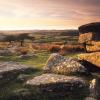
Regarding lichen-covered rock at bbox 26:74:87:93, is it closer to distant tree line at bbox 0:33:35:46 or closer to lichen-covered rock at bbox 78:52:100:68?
lichen-covered rock at bbox 78:52:100:68

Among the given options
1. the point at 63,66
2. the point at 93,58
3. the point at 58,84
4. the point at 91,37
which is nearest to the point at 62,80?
the point at 58,84

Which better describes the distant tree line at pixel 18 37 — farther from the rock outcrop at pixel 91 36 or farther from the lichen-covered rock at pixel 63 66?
the lichen-covered rock at pixel 63 66

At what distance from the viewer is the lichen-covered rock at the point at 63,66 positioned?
27.2m

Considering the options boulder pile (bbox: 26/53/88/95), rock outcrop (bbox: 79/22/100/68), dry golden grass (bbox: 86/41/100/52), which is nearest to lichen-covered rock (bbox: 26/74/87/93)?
boulder pile (bbox: 26/53/88/95)

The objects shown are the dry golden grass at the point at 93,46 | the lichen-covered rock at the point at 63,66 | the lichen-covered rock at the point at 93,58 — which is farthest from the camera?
the dry golden grass at the point at 93,46

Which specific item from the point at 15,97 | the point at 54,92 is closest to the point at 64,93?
the point at 54,92

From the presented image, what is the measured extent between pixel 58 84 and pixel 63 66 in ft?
13.7

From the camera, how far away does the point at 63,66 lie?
27.8m

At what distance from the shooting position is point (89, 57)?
2989cm

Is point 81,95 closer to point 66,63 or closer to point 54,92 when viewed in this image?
point 54,92

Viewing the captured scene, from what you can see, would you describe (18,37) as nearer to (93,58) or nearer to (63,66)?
(93,58)

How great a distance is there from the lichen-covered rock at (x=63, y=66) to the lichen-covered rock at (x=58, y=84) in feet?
8.10

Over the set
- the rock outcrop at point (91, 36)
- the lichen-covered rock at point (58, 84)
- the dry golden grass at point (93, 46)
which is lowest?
the lichen-covered rock at point (58, 84)

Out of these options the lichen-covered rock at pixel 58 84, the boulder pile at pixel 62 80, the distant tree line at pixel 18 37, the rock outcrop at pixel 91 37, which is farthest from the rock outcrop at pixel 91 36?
the distant tree line at pixel 18 37
